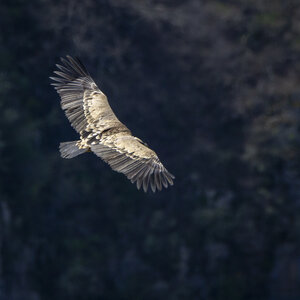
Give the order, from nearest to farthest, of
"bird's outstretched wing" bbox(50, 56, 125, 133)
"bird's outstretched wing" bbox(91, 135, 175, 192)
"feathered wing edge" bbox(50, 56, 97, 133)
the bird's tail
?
"bird's outstretched wing" bbox(91, 135, 175, 192) < the bird's tail < "bird's outstretched wing" bbox(50, 56, 125, 133) < "feathered wing edge" bbox(50, 56, 97, 133)

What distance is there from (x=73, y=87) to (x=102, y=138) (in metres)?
1.55

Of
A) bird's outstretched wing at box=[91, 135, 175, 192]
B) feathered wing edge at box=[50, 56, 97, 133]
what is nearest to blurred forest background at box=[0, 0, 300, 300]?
feathered wing edge at box=[50, 56, 97, 133]

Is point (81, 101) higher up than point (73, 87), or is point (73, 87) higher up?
point (73, 87)

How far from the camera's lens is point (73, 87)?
40.4ft

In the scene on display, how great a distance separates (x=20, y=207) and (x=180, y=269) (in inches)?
255

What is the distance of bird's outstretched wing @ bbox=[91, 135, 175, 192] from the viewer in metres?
10.3

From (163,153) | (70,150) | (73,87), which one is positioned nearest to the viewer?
(70,150)

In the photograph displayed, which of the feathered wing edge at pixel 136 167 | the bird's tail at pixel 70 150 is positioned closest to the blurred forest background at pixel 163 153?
the bird's tail at pixel 70 150

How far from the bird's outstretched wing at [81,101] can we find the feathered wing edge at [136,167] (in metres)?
1.03

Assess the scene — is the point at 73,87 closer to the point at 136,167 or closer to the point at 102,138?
the point at 102,138

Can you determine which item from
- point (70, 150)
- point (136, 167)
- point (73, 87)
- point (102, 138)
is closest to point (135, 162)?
point (136, 167)

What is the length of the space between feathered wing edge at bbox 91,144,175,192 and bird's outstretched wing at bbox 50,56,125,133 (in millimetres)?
Answer: 1031

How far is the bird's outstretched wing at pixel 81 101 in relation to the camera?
463 inches

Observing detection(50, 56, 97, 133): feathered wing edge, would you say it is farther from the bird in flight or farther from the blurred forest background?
the blurred forest background
